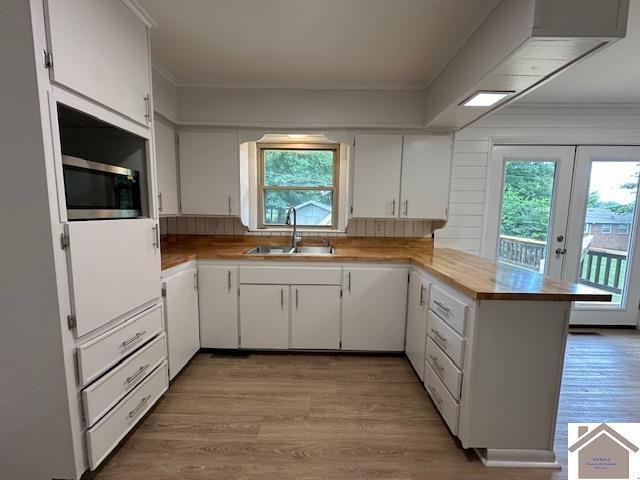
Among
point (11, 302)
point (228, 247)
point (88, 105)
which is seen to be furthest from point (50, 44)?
point (228, 247)

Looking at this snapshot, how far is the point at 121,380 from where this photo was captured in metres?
1.44

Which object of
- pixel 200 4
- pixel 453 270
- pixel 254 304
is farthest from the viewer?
pixel 254 304

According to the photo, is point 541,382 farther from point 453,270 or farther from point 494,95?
point 494,95

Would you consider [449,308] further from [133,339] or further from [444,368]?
[133,339]

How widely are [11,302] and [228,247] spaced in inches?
67.2

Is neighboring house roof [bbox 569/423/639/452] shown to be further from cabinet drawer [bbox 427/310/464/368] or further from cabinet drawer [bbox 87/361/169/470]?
cabinet drawer [bbox 87/361/169/470]

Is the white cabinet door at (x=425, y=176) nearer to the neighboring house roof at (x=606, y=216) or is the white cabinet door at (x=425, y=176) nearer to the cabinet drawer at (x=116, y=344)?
the neighboring house roof at (x=606, y=216)

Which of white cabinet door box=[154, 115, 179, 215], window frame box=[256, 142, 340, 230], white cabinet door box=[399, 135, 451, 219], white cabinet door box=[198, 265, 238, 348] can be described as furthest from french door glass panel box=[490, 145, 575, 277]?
white cabinet door box=[154, 115, 179, 215]

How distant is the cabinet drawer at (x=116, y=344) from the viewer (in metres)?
1.23

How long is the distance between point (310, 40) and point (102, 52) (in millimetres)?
1192

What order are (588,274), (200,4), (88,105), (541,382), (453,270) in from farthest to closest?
(588,274) → (453,270) → (200,4) → (541,382) → (88,105)

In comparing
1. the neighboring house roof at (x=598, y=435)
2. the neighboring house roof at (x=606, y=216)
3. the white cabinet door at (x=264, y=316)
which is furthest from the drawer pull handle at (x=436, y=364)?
the neighboring house roof at (x=606, y=216)

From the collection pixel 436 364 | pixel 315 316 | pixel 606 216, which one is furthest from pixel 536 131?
pixel 315 316

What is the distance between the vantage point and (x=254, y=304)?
2412 mm
